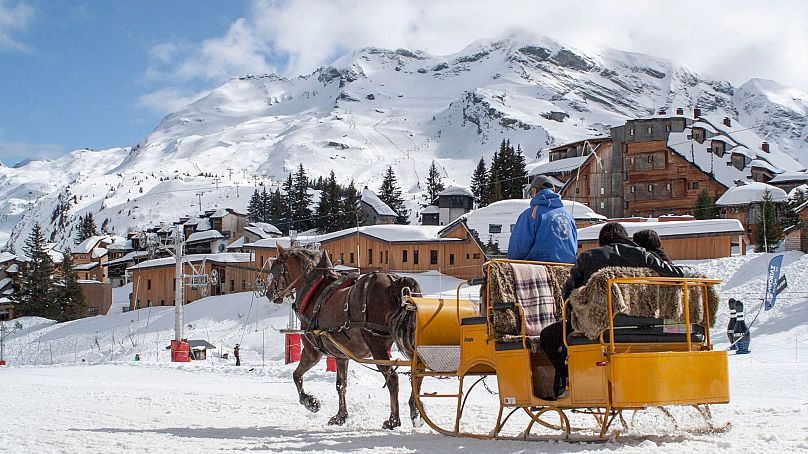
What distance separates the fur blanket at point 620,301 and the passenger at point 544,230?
157 cm

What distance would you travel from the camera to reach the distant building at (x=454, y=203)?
89.6 m

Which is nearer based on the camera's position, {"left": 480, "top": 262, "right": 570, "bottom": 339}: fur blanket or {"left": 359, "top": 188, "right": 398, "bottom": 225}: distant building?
{"left": 480, "top": 262, "right": 570, "bottom": 339}: fur blanket

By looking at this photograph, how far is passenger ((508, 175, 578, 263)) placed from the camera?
9141 mm

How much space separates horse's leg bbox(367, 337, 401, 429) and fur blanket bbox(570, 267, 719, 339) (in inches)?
144

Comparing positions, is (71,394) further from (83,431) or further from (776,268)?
(776,268)

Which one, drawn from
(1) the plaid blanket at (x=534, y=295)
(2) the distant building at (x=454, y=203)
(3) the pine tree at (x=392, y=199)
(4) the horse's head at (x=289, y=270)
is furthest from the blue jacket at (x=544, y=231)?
(3) the pine tree at (x=392, y=199)

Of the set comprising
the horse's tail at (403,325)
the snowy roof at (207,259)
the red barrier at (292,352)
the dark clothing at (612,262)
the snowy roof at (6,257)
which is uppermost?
the snowy roof at (6,257)

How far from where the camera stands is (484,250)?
54.7 metres

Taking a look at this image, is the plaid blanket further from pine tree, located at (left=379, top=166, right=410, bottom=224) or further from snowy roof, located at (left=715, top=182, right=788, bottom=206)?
pine tree, located at (left=379, top=166, right=410, bottom=224)

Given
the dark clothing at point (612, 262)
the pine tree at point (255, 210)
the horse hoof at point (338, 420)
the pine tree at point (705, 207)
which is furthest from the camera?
the pine tree at point (255, 210)

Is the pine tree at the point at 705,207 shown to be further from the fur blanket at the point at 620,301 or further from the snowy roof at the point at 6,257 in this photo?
the snowy roof at the point at 6,257

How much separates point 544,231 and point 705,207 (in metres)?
62.9

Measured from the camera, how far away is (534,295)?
859 cm

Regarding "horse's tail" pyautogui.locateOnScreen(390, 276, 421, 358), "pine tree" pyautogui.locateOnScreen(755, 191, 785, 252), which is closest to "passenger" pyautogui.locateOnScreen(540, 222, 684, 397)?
"horse's tail" pyautogui.locateOnScreen(390, 276, 421, 358)
